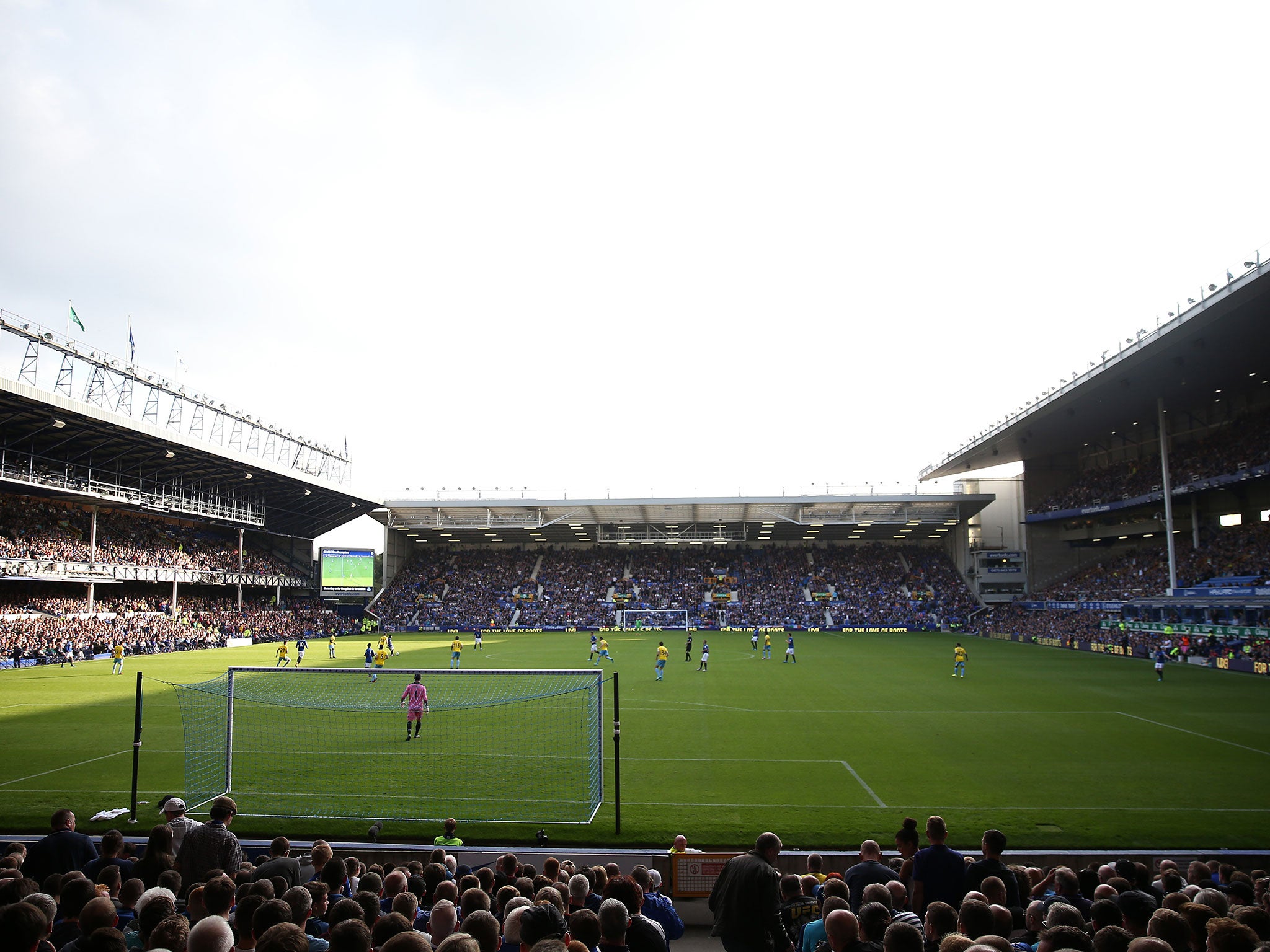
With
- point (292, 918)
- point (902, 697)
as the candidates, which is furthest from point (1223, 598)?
point (292, 918)

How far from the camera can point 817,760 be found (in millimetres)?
15836

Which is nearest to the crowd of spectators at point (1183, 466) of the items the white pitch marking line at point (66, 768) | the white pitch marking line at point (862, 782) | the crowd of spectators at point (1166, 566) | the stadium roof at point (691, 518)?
the crowd of spectators at point (1166, 566)

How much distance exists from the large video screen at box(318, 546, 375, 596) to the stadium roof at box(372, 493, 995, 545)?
494 cm

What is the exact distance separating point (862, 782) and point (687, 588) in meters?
53.7

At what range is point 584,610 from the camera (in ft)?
212

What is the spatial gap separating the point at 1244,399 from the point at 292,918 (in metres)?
57.5

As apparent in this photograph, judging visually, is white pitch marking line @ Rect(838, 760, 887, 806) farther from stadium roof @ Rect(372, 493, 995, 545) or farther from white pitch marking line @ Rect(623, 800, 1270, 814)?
stadium roof @ Rect(372, 493, 995, 545)

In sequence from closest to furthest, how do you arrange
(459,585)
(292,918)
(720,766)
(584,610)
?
1. (292,918)
2. (720,766)
3. (584,610)
4. (459,585)

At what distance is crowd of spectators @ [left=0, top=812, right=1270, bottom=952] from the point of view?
3.54 m

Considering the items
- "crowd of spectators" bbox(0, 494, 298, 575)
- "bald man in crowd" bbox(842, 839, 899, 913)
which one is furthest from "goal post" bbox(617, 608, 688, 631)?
"bald man in crowd" bbox(842, 839, 899, 913)

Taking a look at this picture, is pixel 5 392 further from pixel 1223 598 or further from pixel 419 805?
pixel 1223 598

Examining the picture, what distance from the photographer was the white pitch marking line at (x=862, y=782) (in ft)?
42.5

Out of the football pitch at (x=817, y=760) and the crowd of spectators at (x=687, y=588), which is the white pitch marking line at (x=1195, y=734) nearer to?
the football pitch at (x=817, y=760)

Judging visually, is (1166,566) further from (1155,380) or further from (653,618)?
(653,618)
